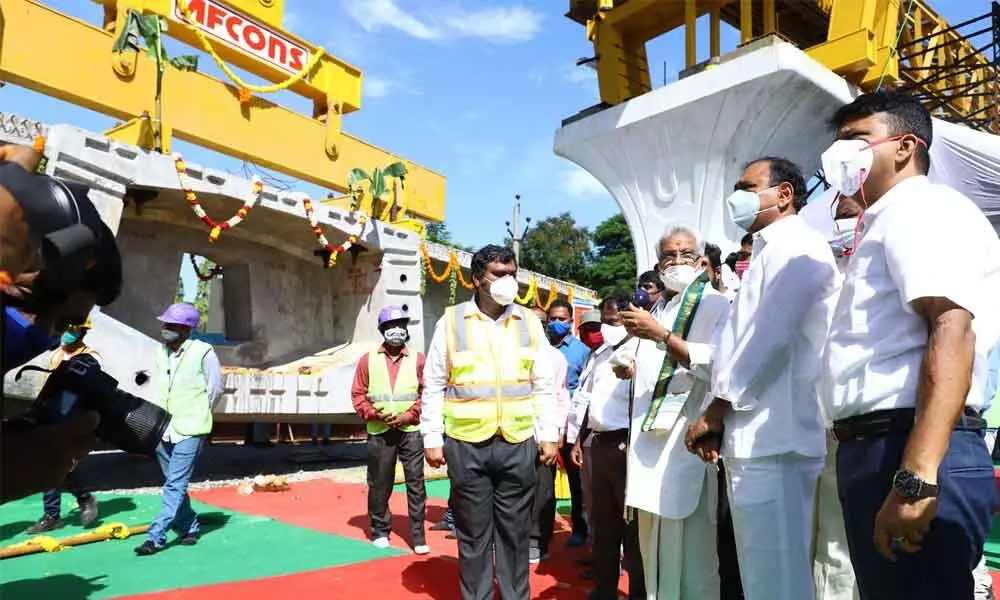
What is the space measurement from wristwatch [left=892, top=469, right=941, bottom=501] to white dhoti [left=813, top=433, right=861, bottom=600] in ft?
3.49

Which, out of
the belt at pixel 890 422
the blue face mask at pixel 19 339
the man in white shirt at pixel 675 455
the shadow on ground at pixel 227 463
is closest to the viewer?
the blue face mask at pixel 19 339

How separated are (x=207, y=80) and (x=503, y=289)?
9369mm

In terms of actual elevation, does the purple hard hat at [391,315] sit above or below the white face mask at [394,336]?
above

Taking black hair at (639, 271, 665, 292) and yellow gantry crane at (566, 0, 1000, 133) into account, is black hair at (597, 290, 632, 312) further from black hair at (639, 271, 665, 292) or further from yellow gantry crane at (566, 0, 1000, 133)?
yellow gantry crane at (566, 0, 1000, 133)

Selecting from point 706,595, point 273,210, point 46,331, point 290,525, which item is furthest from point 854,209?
point 273,210

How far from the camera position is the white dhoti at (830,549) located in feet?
8.22

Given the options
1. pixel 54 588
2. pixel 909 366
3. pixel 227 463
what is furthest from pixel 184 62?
pixel 909 366

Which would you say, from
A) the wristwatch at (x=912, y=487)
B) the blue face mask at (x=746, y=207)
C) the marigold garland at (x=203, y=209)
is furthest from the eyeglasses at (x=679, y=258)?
the marigold garland at (x=203, y=209)

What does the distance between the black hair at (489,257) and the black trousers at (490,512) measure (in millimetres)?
834

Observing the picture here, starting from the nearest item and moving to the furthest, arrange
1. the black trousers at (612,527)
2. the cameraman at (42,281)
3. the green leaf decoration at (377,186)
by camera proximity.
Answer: the cameraman at (42,281), the black trousers at (612,527), the green leaf decoration at (377,186)

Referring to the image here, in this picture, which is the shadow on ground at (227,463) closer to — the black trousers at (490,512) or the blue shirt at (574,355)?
the blue shirt at (574,355)

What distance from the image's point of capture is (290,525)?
575 cm

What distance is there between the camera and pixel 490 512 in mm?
3471

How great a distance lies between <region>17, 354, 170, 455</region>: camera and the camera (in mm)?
1631
